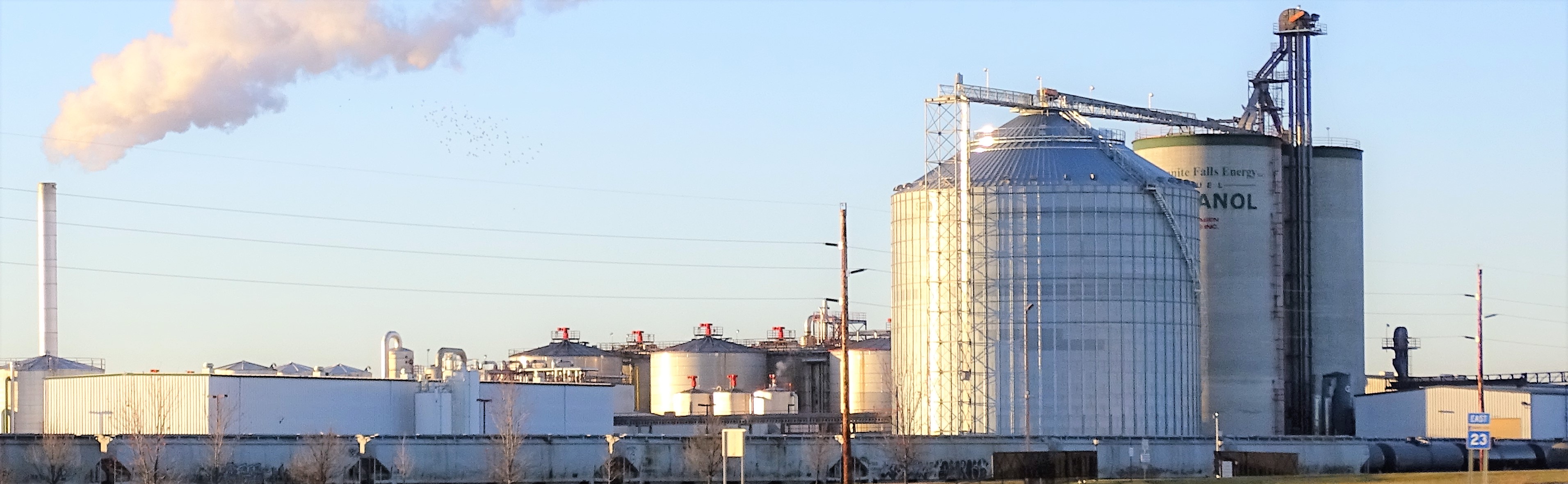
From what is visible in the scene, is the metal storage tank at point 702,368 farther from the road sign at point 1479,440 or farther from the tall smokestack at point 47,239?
the road sign at point 1479,440

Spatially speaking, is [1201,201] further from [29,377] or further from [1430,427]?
[29,377]

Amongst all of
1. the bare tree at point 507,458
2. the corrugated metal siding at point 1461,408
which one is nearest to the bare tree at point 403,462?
the bare tree at point 507,458

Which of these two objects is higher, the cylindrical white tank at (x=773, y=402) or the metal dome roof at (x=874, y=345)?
the metal dome roof at (x=874, y=345)

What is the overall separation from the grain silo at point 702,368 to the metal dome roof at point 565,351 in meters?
3.58

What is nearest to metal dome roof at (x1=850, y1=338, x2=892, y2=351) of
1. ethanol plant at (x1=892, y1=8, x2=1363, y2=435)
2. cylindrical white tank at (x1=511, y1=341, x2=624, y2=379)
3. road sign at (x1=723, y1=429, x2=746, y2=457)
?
cylindrical white tank at (x1=511, y1=341, x2=624, y2=379)

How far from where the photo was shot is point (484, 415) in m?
91.6

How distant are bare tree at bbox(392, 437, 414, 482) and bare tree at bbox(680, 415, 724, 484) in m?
9.98

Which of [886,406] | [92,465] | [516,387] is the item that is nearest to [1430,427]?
[886,406]

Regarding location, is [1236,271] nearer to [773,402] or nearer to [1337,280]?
[1337,280]

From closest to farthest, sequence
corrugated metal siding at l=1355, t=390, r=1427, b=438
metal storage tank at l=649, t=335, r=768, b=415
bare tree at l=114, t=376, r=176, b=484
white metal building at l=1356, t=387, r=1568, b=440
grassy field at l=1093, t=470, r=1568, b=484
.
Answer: grassy field at l=1093, t=470, r=1568, b=484 → bare tree at l=114, t=376, r=176, b=484 → white metal building at l=1356, t=387, r=1568, b=440 → corrugated metal siding at l=1355, t=390, r=1427, b=438 → metal storage tank at l=649, t=335, r=768, b=415

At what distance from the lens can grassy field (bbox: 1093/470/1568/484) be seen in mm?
66688

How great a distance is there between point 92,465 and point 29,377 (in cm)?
3185

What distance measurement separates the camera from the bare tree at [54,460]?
63.1 meters

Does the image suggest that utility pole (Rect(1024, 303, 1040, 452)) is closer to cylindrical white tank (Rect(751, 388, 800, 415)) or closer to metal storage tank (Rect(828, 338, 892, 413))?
metal storage tank (Rect(828, 338, 892, 413))
